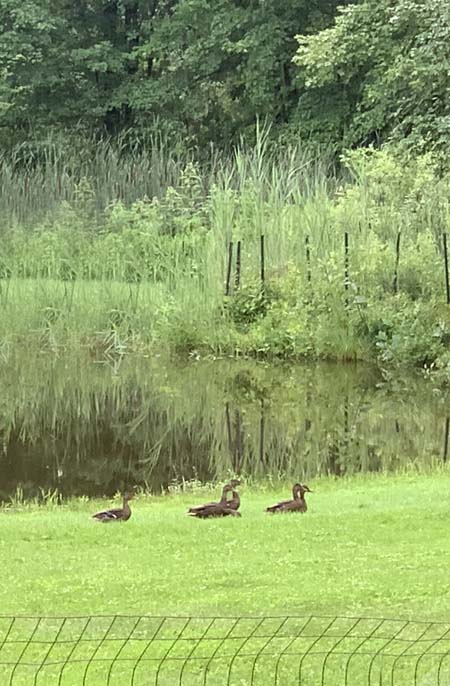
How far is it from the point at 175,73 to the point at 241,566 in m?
25.7

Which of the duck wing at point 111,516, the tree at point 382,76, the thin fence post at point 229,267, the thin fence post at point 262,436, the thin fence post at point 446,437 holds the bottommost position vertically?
the thin fence post at point 262,436

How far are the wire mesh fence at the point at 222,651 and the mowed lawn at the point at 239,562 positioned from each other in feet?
0.66

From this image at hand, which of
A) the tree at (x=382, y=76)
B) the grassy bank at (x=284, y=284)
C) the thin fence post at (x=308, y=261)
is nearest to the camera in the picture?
the tree at (x=382, y=76)

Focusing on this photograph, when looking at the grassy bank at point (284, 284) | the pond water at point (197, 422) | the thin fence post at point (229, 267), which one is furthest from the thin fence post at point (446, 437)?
the thin fence post at point (229, 267)

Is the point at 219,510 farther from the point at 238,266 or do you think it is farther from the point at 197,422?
the point at 238,266

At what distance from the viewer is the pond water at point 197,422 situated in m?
10.6

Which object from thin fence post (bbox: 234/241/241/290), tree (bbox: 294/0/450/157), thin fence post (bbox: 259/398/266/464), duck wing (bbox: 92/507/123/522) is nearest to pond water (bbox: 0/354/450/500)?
thin fence post (bbox: 259/398/266/464)

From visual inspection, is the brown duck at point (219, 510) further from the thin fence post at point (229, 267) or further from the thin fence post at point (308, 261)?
the thin fence post at point (229, 267)

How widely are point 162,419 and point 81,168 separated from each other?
13.2 metres

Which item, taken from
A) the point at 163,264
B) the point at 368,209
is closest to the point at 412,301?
the point at 368,209

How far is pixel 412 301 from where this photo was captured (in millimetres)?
16234

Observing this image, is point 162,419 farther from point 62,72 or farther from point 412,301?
point 62,72

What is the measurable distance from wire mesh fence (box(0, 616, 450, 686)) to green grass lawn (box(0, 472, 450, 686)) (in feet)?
0.07

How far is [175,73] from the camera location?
30.1 meters
